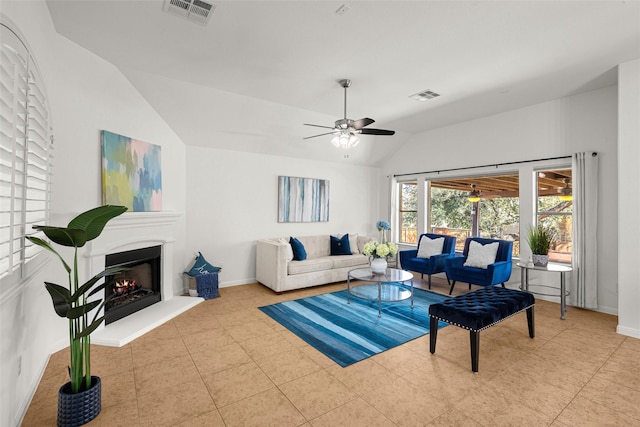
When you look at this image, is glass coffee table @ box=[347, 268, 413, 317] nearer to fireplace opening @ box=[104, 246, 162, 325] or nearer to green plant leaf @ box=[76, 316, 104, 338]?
fireplace opening @ box=[104, 246, 162, 325]

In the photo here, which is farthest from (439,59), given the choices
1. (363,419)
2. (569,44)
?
(363,419)

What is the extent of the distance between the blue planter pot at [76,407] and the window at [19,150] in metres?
0.80

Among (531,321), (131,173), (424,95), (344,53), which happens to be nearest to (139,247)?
(131,173)

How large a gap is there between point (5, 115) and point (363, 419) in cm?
270

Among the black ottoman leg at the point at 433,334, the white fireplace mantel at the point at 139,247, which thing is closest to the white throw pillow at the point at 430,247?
the black ottoman leg at the point at 433,334

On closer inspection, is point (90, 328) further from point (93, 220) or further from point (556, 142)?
point (556, 142)

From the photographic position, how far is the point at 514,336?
3.32m

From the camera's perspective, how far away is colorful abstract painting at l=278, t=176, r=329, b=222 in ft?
19.6

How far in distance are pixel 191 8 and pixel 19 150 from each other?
1616 millimetres

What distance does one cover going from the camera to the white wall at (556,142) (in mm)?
4062

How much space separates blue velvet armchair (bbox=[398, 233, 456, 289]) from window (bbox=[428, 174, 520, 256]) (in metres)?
0.62

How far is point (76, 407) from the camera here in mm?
1908

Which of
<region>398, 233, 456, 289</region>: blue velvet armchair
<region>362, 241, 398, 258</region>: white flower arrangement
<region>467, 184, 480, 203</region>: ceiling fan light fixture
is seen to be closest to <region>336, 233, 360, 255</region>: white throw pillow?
<region>398, 233, 456, 289</region>: blue velvet armchair

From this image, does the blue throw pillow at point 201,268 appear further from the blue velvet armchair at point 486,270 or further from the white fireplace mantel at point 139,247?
the blue velvet armchair at point 486,270
